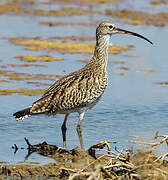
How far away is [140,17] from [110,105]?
11971mm

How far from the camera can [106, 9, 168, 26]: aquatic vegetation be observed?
23297 mm

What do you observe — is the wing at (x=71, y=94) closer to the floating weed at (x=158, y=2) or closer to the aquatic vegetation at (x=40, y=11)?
the aquatic vegetation at (x=40, y=11)

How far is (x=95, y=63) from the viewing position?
1082cm

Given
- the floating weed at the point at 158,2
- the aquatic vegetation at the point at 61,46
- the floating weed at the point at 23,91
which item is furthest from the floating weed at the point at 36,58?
the floating weed at the point at 158,2

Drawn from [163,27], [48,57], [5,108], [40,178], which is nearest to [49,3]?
[163,27]

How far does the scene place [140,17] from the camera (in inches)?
958

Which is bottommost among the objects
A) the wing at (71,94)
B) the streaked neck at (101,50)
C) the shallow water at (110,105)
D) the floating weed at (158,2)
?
the shallow water at (110,105)

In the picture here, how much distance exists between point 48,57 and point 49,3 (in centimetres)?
1163

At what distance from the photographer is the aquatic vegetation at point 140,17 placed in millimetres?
23297

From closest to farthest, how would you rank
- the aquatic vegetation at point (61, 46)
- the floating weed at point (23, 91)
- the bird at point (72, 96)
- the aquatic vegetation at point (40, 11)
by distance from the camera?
the bird at point (72, 96) < the floating weed at point (23, 91) < the aquatic vegetation at point (61, 46) < the aquatic vegetation at point (40, 11)

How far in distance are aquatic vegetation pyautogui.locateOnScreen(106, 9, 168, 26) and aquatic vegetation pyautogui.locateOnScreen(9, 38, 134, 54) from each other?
4552mm

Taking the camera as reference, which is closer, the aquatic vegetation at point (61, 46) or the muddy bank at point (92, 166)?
the muddy bank at point (92, 166)

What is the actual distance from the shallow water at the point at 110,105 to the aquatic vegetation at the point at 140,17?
7.81 ft

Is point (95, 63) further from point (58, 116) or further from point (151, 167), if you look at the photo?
point (151, 167)
